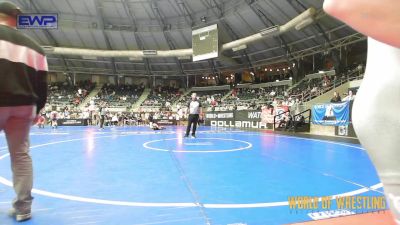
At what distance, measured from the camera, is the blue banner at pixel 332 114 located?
11.0m

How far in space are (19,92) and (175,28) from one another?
95.0ft

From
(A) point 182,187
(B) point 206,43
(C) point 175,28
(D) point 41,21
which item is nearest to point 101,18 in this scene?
(C) point 175,28

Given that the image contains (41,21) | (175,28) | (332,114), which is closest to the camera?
(332,114)

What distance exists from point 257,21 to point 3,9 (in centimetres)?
2542

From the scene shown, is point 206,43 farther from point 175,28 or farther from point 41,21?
point 41,21

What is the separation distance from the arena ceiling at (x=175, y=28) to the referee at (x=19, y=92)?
21.9 m

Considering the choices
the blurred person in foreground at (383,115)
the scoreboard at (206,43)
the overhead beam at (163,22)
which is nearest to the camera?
the blurred person in foreground at (383,115)

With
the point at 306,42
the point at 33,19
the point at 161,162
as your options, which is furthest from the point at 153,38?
the point at 161,162

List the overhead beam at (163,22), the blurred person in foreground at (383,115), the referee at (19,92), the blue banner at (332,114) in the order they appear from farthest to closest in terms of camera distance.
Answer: the overhead beam at (163,22) < the blue banner at (332,114) < the referee at (19,92) < the blurred person in foreground at (383,115)

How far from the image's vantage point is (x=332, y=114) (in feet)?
38.8

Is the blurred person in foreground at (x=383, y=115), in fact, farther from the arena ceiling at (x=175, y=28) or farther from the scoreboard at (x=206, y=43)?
the scoreboard at (x=206, y=43)

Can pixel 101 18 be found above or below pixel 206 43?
above

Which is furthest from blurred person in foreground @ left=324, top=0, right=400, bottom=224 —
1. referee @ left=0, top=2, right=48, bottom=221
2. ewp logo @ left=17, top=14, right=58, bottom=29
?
ewp logo @ left=17, top=14, right=58, bottom=29

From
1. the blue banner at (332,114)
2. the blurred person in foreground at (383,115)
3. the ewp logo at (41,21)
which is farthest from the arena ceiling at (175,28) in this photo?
the blurred person in foreground at (383,115)
